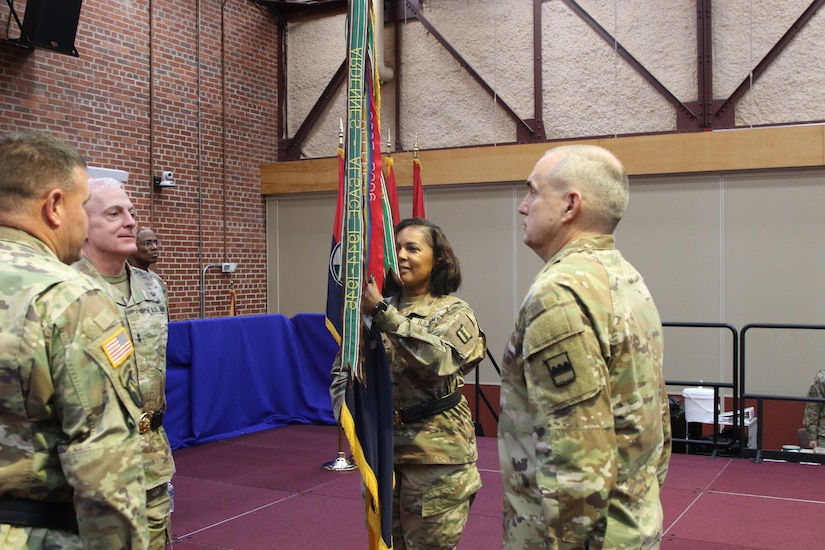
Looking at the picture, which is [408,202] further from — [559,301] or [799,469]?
[559,301]

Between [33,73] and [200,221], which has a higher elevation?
[33,73]

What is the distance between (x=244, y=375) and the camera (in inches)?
311

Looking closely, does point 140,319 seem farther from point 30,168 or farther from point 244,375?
point 244,375

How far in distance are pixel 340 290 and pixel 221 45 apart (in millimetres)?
7913

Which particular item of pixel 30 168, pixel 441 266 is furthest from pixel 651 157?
pixel 30 168

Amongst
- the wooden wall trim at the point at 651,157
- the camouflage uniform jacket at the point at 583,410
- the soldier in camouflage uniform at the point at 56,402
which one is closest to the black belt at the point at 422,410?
the camouflage uniform jacket at the point at 583,410

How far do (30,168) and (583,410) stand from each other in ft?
4.16

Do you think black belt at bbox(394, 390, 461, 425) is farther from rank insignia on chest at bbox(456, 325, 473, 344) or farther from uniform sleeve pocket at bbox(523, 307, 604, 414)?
uniform sleeve pocket at bbox(523, 307, 604, 414)

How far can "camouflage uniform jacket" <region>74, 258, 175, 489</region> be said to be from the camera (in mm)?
2785

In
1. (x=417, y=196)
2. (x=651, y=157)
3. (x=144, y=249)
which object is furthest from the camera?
(x=651, y=157)

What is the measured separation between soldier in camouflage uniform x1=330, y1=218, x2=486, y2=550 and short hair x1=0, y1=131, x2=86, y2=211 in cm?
133

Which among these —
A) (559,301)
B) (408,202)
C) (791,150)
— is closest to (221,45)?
(408,202)

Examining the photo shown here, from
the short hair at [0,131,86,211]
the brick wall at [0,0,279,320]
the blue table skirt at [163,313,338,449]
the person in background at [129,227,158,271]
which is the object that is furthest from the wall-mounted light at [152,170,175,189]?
the short hair at [0,131,86,211]

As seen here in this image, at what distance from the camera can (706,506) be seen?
5188mm
